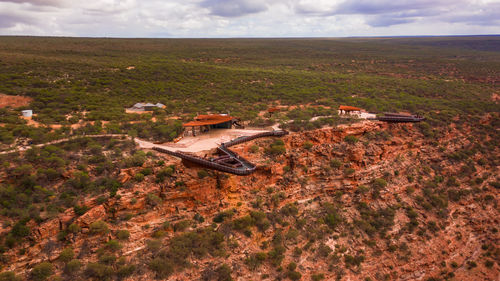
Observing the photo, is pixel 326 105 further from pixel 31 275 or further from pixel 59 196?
pixel 31 275

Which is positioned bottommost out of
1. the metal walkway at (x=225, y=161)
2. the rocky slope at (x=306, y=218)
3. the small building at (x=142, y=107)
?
the rocky slope at (x=306, y=218)

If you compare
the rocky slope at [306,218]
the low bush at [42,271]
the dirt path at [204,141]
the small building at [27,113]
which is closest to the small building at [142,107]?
the small building at [27,113]

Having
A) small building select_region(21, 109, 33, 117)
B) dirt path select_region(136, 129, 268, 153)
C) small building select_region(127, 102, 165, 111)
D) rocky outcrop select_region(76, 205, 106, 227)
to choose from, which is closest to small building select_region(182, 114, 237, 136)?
dirt path select_region(136, 129, 268, 153)

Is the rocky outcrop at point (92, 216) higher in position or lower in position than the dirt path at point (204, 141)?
lower

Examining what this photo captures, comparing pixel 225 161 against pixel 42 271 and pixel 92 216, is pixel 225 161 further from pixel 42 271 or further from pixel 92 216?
pixel 42 271

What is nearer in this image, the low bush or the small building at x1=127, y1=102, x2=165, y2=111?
the low bush

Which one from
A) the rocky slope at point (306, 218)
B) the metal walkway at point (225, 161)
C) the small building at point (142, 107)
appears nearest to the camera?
the rocky slope at point (306, 218)

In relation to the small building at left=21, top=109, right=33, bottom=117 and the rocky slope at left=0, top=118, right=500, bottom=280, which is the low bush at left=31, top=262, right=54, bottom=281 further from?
the small building at left=21, top=109, right=33, bottom=117

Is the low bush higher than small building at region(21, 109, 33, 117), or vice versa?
small building at region(21, 109, 33, 117)

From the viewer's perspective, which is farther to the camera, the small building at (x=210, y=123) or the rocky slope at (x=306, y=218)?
the small building at (x=210, y=123)

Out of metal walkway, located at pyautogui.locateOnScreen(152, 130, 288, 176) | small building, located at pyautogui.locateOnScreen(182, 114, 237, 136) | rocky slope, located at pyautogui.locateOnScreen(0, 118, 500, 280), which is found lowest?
rocky slope, located at pyautogui.locateOnScreen(0, 118, 500, 280)

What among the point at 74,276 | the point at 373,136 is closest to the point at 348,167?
the point at 373,136

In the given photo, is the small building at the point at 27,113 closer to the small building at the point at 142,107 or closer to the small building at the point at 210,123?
the small building at the point at 142,107
